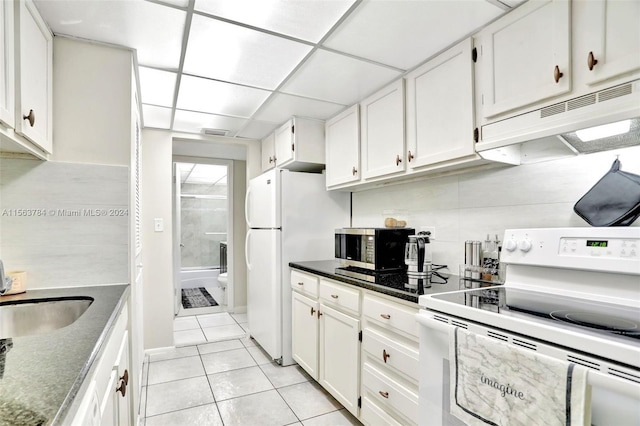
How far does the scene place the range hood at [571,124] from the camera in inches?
44.0

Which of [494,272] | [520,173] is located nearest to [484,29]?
[520,173]

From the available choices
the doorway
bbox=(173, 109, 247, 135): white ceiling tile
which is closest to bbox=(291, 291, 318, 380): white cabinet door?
bbox=(173, 109, 247, 135): white ceiling tile

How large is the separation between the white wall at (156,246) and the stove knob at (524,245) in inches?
112


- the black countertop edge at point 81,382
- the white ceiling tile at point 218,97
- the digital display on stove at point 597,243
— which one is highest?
the white ceiling tile at point 218,97

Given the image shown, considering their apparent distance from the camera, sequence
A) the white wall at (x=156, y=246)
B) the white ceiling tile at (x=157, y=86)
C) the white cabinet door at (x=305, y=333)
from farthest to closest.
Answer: the white wall at (x=156, y=246)
the white cabinet door at (x=305, y=333)
the white ceiling tile at (x=157, y=86)

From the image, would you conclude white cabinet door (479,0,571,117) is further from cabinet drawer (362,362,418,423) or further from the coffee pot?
cabinet drawer (362,362,418,423)

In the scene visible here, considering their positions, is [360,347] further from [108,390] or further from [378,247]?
[108,390]

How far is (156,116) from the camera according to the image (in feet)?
9.33

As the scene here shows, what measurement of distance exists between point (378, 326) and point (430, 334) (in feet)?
1.51

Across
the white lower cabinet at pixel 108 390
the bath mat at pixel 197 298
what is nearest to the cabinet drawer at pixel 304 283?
the white lower cabinet at pixel 108 390

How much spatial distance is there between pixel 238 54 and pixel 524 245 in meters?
1.72

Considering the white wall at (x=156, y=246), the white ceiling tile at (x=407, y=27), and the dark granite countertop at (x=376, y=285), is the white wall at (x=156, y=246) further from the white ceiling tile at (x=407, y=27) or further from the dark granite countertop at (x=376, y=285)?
the white ceiling tile at (x=407, y=27)

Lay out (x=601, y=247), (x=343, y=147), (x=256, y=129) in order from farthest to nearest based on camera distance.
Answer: (x=256, y=129) < (x=343, y=147) < (x=601, y=247)

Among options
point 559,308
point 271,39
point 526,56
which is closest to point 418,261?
point 559,308
